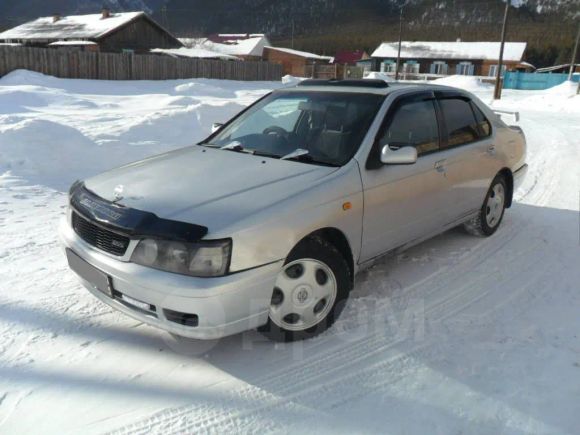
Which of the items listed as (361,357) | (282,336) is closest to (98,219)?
(282,336)

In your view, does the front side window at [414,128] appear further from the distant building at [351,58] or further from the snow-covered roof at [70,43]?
the distant building at [351,58]

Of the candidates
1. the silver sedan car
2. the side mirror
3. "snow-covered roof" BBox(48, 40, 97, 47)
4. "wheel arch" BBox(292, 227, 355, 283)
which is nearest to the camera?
the silver sedan car

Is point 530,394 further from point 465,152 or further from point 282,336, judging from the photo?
point 465,152

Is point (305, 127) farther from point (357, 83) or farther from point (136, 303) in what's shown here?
point (136, 303)

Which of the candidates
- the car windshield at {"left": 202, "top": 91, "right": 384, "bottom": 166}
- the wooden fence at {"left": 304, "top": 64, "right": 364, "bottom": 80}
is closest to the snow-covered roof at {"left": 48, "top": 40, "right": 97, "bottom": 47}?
the wooden fence at {"left": 304, "top": 64, "right": 364, "bottom": 80}

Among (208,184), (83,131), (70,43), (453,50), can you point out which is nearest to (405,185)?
(208,184)

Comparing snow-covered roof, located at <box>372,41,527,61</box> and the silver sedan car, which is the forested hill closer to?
snow-covered roof, located at <box>372,41,527,61</box>

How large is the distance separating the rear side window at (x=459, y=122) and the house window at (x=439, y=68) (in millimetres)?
67308

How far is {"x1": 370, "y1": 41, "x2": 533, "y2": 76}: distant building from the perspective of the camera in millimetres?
63688

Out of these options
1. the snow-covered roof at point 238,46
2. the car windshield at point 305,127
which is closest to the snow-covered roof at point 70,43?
the snow-covered roof at point 238,46

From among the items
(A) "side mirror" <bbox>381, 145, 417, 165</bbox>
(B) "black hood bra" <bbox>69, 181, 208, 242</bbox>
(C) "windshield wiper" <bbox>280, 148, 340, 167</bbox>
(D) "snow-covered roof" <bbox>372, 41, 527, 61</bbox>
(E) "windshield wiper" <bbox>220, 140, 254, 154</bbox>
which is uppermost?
(D) "snow-covered roof" <bbox>372, 41, 527, 61</bbox>

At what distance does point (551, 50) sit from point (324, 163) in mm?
87424

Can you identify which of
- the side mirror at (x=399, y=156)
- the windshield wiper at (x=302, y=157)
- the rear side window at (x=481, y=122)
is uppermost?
the rear side window at (x=481, y=122)

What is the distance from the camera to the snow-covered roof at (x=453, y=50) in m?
63.7
